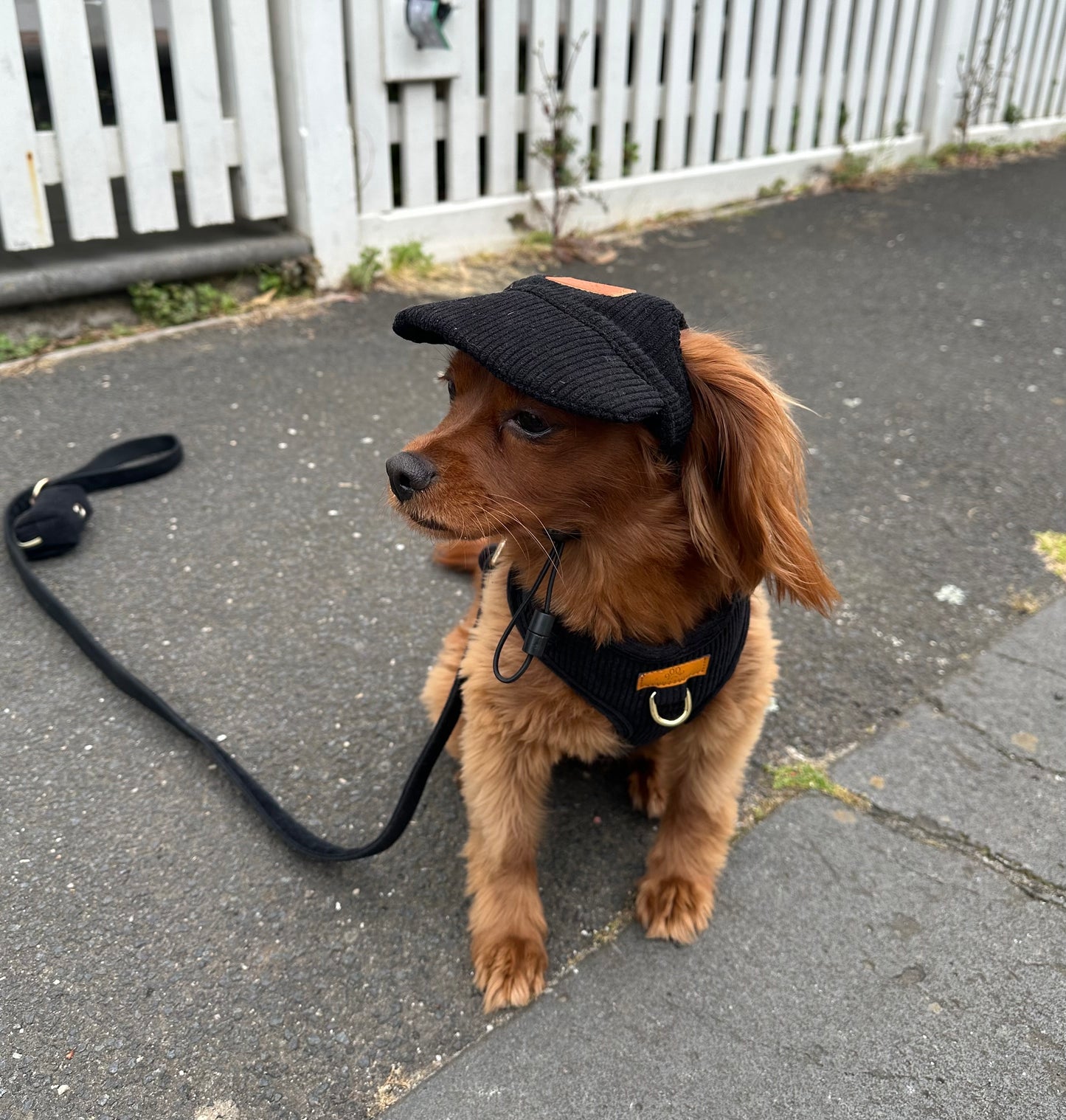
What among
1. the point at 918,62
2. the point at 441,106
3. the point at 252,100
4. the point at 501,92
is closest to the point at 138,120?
the point at 252,100

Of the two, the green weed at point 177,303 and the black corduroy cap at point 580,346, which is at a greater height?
the black corduroy cap at point 580,346

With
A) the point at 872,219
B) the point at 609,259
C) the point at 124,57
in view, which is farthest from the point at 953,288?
the point at 124,57

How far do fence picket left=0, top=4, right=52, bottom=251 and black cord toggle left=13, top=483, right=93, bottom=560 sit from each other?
172 centimetres

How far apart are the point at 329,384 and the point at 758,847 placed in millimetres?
3003

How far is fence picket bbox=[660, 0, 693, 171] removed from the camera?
6.09 meters

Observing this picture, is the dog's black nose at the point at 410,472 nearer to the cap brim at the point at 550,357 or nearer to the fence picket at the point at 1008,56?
the cap brim at the point at 550,357

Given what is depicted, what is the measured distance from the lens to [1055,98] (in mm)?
9102

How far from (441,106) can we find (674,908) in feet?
15.2

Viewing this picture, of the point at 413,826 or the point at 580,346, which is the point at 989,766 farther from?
the point at 580,346

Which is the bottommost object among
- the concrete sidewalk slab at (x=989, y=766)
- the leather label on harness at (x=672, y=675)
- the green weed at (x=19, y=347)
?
the concrete sidewalk slab at (x=989, y=766)

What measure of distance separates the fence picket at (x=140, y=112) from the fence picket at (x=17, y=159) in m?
0.37

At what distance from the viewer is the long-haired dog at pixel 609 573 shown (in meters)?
1.68

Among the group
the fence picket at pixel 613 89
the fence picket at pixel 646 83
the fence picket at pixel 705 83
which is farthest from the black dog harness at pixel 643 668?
the fence picket at pixel 705 83

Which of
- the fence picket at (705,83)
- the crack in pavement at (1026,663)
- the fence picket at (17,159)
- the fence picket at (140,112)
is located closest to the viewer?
the crack in pavement at (1026,663)
